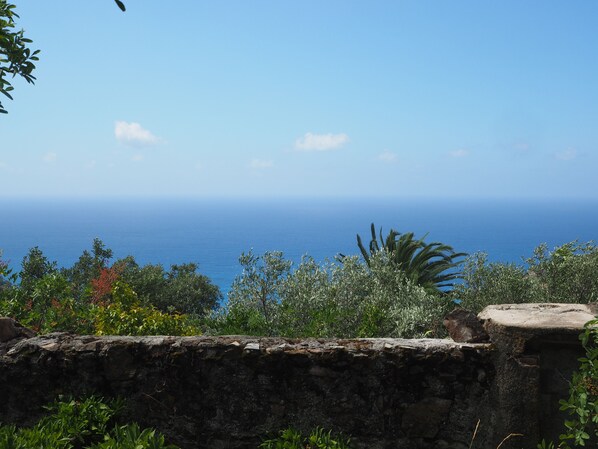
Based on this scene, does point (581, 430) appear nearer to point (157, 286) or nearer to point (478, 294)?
point (478, 294)

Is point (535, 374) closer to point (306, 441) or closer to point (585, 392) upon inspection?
point (585, 392)

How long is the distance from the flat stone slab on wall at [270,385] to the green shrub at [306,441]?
9 cm

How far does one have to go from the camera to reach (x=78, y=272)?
22984 millimetres

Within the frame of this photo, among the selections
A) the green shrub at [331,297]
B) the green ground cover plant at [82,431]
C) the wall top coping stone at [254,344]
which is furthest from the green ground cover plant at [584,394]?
the green shrub at [331,297]

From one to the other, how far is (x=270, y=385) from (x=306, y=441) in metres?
0.52

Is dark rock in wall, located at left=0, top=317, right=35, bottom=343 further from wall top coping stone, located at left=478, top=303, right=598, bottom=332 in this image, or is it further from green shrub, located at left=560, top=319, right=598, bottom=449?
green shrub, located at left=560, top=319, right=598, bottom=449

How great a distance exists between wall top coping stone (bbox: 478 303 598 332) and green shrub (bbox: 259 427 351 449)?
1531 millimetres

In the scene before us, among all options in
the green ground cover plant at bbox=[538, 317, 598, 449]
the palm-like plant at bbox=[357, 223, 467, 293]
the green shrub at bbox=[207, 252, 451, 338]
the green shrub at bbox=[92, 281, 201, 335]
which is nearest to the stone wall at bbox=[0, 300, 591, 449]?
the green ground cover plant at bbox=[538, 317, 598, 449]

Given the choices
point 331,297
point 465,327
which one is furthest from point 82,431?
point 331,297

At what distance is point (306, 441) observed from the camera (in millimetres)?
4633

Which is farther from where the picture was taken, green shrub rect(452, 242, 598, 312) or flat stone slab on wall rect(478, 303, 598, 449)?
green shrub rect(452, 242, 598, 312)

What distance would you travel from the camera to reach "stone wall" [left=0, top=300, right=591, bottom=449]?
449cm

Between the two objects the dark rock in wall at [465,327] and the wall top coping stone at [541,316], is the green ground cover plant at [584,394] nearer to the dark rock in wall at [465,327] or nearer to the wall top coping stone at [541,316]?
the wall top coping stone at [541,316]

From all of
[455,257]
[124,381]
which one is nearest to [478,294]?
[455,257]
